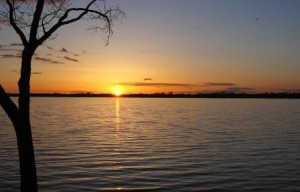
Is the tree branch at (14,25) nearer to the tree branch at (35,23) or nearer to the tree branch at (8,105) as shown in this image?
the tree branch at (35,23)

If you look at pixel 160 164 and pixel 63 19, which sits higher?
pixel 63 19

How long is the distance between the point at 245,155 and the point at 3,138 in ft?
72.3

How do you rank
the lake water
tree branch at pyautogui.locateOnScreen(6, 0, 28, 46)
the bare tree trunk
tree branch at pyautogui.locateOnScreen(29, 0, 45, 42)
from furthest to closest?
the lake water < tree branch at pyautogui.locateOnScreen(6, 0, 28, 46) < tree branch at pyautogui.locateOnScreen(29, 0, 45, 42) < the bare tree trunk

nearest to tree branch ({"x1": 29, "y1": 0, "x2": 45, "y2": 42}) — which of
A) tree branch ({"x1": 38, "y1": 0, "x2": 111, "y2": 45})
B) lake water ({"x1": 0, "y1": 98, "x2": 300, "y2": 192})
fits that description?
tree branch ({"x1": 38, "y1": 0, "x2": 111, "y2": 45})

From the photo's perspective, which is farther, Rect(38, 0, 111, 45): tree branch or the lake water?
the lake water

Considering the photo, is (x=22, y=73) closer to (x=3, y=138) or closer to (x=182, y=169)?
(x=182, y=169)

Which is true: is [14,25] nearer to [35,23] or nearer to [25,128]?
[35,23]

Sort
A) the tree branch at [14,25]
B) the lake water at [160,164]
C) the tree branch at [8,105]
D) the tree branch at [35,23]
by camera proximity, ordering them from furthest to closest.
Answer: the lake water at [160,164]
the tree branch at [14,25]
the tree branch at [35,23]
the tree branch at [8,105]

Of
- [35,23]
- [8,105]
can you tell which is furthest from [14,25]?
[8,105]

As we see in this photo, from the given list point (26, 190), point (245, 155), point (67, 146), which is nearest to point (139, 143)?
point (67, 146)

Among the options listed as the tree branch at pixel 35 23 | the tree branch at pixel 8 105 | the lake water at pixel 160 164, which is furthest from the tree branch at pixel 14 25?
the lake water at pixel 160 164

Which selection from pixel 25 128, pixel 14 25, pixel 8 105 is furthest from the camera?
pixel 14 25

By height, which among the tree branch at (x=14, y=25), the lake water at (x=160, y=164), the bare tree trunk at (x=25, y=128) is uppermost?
the tree branch at (x=14, y=25)

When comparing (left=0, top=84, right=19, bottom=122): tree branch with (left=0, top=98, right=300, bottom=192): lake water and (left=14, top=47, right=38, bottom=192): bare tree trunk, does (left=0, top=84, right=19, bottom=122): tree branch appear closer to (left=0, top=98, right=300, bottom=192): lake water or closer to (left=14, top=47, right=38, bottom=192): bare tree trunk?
(left=14, top=47, right=38, bottom=192): bare tree trunk
